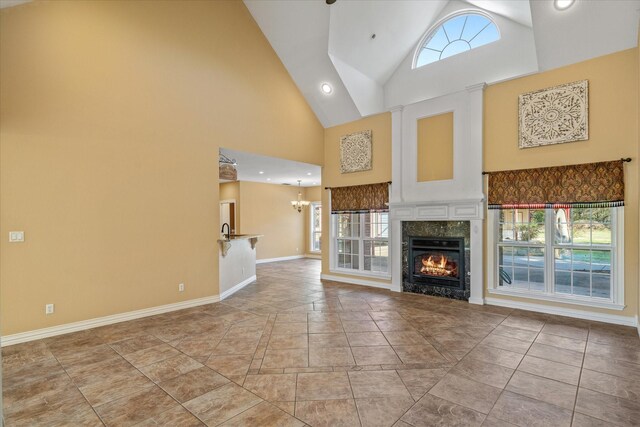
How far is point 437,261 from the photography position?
19.2ft

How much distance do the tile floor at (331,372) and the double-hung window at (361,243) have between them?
2.09m

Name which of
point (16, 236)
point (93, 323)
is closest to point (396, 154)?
point (93, 323)

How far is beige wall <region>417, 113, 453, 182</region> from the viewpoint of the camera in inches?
223

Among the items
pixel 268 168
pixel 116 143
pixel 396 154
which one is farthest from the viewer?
pixel 268 168

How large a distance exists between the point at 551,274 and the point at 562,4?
3614 mm

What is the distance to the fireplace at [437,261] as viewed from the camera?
557 centimetres

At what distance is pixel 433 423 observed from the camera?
2.29 meters

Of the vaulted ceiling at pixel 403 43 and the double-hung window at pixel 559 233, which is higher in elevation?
the vaulted ceiling at pixel 403 43

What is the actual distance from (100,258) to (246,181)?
603cm

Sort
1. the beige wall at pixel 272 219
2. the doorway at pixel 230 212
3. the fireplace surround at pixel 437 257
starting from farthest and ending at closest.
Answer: the doorway at pixel 230 212
the beige wall at pixel 272 219
the fireplace surround at pixel 437 257

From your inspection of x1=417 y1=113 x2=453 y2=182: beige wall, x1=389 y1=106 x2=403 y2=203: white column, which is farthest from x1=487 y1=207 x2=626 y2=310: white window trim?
x1=389 y1=106 x2=403 y2=203: white column

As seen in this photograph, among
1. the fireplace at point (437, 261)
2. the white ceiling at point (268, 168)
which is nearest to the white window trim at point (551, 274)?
the fireplace at point (437, 261)

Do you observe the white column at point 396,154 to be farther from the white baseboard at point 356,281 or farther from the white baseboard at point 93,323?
the white baseboard at point 93,323

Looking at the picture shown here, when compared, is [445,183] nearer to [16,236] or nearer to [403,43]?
[403,43]
